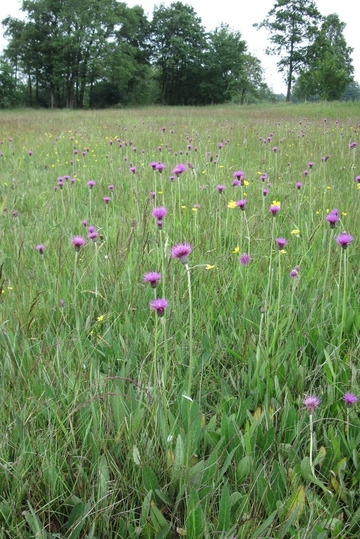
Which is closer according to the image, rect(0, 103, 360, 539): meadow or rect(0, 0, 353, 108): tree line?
rect(0, 103, 360, 539): meadow

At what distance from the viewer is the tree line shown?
125 feet

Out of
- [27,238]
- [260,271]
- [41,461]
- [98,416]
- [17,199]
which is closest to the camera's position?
[41,461]

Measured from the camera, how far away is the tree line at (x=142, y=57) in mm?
38250

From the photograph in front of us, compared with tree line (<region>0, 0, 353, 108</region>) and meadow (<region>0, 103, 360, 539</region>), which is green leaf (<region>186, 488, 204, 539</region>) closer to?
meadow (<region>0, 103, 360, 539</region>)

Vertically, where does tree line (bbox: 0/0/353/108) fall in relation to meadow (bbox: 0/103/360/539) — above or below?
above

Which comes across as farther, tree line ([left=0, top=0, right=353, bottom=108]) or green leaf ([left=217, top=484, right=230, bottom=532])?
tree line ([left=0, top=0, right=353, bottom=108])

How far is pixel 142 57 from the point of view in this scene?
4669 cm

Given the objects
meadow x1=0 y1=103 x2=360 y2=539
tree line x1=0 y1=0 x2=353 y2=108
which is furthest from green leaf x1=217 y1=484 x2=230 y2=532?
tree line x1=0 y1=0 x2=353 y2=108

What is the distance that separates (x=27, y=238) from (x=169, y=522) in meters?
2.01

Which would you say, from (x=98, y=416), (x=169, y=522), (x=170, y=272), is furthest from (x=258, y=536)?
(x=170, y=272)

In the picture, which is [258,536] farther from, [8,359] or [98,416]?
[8,359]

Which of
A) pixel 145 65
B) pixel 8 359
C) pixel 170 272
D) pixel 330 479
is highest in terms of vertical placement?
pixel 145 65

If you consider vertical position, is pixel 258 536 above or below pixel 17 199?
below

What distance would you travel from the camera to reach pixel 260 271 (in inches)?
80.5
